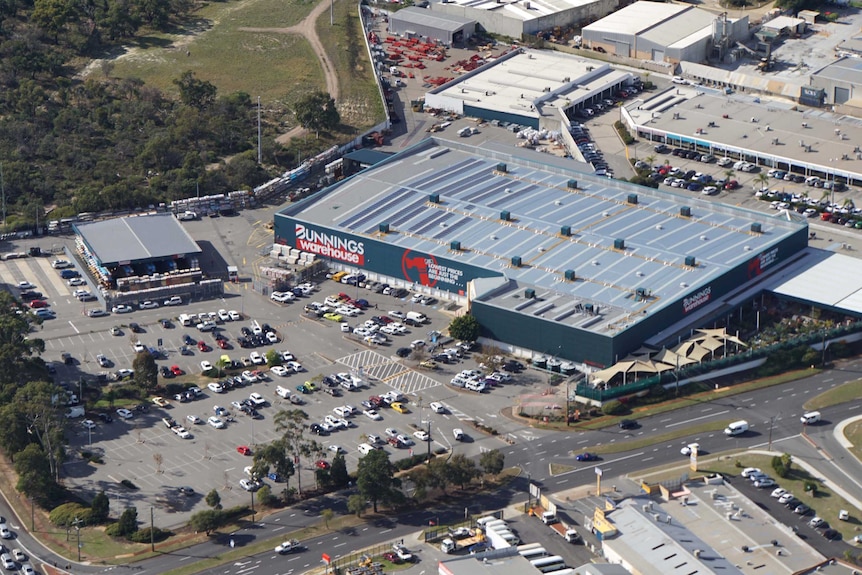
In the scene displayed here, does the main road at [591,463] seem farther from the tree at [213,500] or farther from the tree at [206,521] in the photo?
the tree at [213,500]

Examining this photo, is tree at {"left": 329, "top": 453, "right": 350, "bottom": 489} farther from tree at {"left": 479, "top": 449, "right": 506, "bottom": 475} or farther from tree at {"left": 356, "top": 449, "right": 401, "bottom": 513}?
tree at {"left": 479, "top": 449, "right": 506, "bottom": 475}

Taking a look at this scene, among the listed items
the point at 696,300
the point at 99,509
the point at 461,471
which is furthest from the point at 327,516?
the point at 696,300

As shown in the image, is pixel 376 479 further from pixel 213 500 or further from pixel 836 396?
pixel 836 396

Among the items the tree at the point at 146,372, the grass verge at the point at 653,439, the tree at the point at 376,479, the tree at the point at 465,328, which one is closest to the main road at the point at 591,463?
the grass verge at the point at 653,439

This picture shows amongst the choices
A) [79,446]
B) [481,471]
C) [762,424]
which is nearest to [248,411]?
[79,446]

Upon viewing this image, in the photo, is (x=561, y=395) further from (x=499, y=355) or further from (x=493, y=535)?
(x=493, y=535)

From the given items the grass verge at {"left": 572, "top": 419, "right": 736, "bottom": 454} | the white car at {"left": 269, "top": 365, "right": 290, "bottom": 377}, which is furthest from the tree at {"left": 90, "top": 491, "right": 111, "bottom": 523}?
the grass verge at {"left": 572, "top": 419, "right": 736, "bottom": 454}
